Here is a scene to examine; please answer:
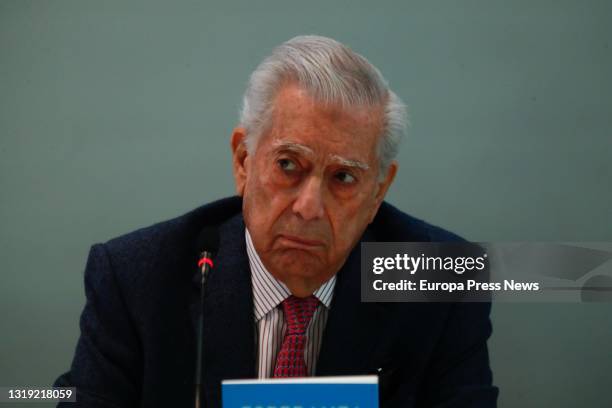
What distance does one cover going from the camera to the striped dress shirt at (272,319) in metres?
1.56

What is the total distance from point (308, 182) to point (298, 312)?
34 cm

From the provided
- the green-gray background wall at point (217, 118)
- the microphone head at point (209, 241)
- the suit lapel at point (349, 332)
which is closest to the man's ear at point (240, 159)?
the microphone head at point (209, 241)

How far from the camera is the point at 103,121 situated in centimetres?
215

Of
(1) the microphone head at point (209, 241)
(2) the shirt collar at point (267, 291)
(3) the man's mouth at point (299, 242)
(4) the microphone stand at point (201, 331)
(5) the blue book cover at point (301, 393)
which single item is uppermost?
(1) the microphone head at point (209, 241)

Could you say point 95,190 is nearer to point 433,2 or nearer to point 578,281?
point 433,2

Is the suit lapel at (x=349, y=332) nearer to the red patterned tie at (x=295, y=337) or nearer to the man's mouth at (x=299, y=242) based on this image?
the red patterned tie at (x=295, y=337)

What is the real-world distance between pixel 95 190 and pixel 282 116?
0.98 metres

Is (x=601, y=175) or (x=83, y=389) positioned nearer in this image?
(x=83, y=389)

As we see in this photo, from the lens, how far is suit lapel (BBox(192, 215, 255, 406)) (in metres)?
1.51

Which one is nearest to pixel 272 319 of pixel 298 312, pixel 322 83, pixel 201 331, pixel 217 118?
pixel 298 312

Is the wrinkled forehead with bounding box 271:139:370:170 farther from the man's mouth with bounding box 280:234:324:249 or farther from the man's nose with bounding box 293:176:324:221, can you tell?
the man's mouth with bounding box 280:234:324:249

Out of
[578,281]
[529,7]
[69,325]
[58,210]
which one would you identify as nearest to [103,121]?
A: [58,210]

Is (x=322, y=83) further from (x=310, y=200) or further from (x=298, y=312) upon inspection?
(x=298, y=312)

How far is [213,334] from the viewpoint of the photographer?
1537mm
